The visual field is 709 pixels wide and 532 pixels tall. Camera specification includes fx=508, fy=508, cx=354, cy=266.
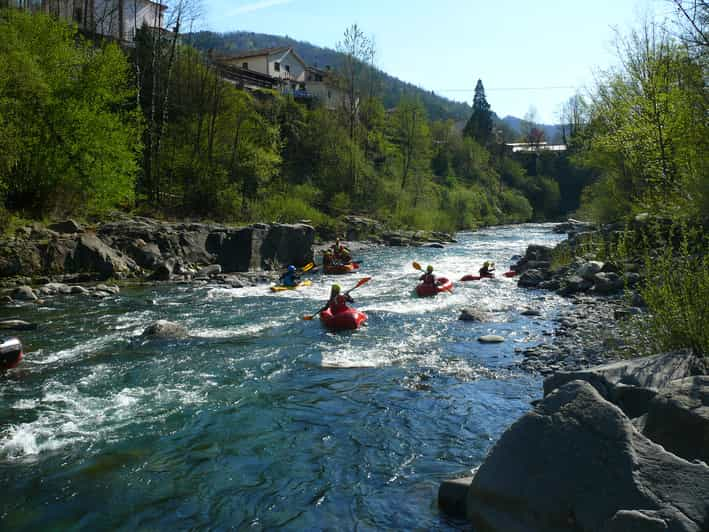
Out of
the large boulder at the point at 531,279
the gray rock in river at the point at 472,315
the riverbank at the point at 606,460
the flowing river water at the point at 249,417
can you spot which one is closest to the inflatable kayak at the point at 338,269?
the large boulder at the point at 531,279

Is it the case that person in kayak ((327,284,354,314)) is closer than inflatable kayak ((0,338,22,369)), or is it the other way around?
inflatable kayak ((0,338,22,369))

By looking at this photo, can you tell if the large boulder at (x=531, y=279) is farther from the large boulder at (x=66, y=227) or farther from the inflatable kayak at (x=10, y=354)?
the large boulder at (x=66, y=227)

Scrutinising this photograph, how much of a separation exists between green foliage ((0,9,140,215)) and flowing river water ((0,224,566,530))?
707 centimetres

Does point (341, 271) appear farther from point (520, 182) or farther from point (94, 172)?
point (520, 182)

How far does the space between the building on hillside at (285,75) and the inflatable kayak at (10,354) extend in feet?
141

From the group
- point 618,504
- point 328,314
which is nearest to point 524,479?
point 618,504

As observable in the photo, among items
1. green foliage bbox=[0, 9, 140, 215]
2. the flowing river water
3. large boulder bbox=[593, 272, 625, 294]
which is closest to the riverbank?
the flowing river water

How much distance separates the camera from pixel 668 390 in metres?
4.21

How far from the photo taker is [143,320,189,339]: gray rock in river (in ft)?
32.7

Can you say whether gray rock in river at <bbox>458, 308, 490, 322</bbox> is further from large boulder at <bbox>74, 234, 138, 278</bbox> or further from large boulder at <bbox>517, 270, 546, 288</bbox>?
large boulder at <bbox>74, 234, 138, 278</bbox>

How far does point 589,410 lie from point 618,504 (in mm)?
735

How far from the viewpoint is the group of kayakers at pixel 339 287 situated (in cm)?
1080

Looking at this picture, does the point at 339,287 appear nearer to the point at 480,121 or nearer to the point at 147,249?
the point at 147,249

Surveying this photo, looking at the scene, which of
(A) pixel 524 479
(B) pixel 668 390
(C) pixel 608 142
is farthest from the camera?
(C) pixel 608 142
